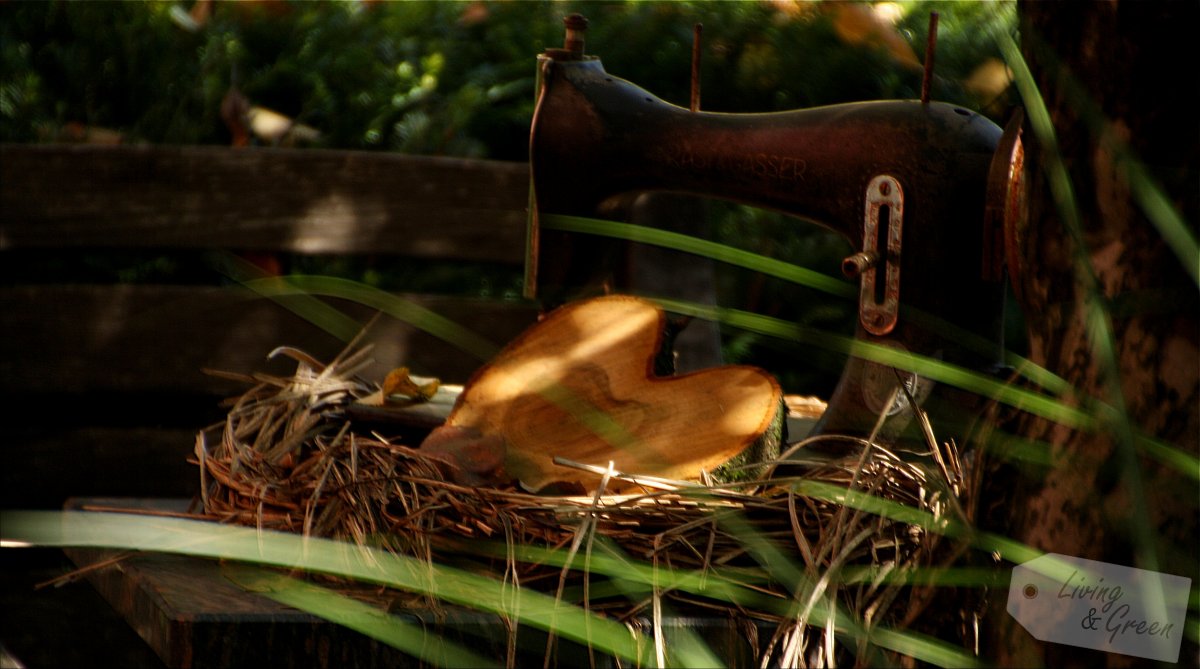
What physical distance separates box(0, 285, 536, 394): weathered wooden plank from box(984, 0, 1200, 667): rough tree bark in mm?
1119

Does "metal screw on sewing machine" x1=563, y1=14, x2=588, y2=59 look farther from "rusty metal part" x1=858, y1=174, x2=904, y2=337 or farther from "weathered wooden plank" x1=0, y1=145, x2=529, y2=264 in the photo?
"weathered wooden plank" x1=0, y1=145, x2=529, y2=264

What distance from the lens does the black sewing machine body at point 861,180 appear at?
32.5 inches

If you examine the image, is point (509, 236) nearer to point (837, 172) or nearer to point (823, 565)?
point (837, 172)

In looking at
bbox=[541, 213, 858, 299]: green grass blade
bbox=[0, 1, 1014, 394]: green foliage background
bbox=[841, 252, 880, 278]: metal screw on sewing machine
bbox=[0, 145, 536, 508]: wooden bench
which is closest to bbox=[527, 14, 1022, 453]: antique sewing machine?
bbox=[841, 252, 880, 278]: metal screw on sewing machine

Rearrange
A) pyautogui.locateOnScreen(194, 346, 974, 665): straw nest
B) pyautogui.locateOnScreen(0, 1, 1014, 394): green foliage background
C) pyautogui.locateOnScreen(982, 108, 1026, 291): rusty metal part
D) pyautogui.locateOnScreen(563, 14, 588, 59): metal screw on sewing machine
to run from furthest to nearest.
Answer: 1. pyautogui.locateOnScreen(0, 1, 1014, 394): green foliage background
2. pyautogui.locateOnScreen(563, 14, 588, 59): metal screw on sewing machine
3. pyautogui.locateOnScreen(982, 108, 1026, 291): rusty metal part
4. pyautogui.locateOnScreen(194, 346, 974, 665): straw nest

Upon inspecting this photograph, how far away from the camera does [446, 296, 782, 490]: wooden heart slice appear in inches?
30.6

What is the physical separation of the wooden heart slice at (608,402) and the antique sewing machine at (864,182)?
0.11m

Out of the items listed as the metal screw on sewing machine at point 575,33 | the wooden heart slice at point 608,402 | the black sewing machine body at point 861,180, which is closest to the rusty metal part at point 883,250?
the black sewing machine body at point 861,180

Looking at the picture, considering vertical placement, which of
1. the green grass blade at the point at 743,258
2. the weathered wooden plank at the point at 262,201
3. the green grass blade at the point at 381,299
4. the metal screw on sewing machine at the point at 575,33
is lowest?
the weathered wooden plank at the point at 262,201

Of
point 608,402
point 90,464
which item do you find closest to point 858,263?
point 608,402

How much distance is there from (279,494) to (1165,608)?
528 millimetres

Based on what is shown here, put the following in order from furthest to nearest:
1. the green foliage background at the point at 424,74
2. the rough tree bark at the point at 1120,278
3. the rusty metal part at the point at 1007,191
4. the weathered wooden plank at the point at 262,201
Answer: the green foliage background at the point at 424,74 → the weathered wooden plank at the point at 262,201 → the rusty metal part at the point at 1007,191 → the rough tree bark at the point at 1120,278

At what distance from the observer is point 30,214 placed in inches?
56.2

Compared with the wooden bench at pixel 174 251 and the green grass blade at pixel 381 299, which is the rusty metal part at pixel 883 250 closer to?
the green grass blade at pixel 381 299
